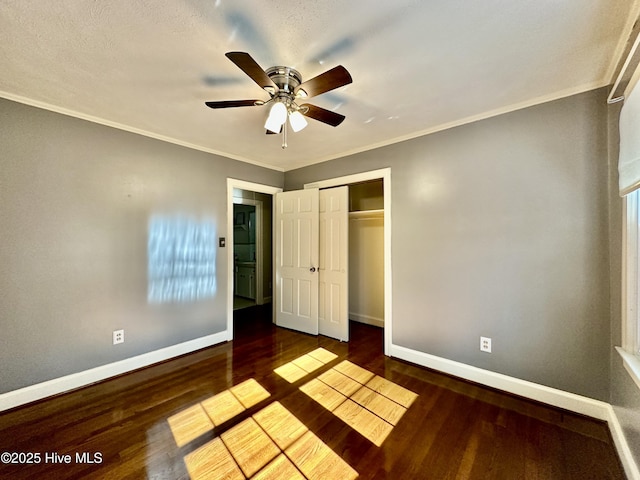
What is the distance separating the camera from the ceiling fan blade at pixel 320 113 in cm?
174

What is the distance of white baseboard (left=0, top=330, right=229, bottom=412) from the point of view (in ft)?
6.66

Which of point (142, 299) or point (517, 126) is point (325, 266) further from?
point (517, 126)

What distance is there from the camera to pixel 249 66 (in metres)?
1.29

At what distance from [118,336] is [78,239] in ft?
3.27

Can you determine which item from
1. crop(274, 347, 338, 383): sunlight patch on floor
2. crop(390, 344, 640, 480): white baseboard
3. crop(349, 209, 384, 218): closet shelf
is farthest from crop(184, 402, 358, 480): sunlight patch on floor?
crop(349, 209, 384, 218): closet shelf

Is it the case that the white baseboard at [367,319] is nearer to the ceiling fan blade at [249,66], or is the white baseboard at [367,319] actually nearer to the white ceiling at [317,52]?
the white ceiling at [317,52]

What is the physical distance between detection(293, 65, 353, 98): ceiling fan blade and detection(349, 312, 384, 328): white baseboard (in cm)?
329

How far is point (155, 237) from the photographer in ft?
9.14

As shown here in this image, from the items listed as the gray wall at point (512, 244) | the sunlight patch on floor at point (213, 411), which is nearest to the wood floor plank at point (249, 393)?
the sunlight patch on floor at point (213, 411)

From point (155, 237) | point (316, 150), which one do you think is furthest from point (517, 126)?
point (155, 237)

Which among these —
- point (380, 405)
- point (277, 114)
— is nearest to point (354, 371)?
point (380, 405)

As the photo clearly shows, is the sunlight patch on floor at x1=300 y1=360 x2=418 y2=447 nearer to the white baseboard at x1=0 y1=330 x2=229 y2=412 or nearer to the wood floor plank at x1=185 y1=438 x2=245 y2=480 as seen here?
the wood floor plank at x1=185 y1=438 x2=245 y2=480

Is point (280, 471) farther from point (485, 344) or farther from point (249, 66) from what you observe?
point (249, 66)

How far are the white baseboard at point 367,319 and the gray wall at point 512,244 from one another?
1.04m
